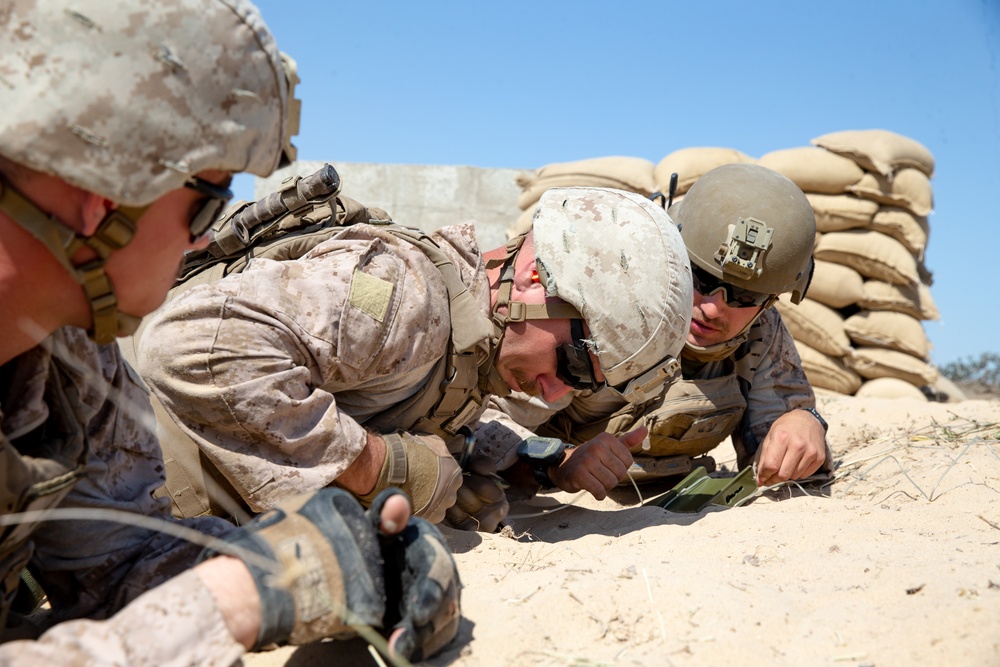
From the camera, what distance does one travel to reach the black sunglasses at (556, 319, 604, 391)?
3.18m

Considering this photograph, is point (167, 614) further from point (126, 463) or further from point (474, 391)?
point (474, 391)

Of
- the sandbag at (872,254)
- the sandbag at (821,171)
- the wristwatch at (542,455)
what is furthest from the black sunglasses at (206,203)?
the sandbag at (872,254)

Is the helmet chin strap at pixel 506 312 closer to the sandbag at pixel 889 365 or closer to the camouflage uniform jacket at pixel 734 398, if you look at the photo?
the camouflage uniform jacket at pixel 734 398

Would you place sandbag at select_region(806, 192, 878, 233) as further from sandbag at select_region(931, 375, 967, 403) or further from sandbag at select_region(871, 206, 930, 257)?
sandbag at select_region(931, 375, 967, 403)

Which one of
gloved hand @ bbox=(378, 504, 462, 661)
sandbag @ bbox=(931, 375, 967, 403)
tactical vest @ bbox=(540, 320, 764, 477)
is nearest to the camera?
gloved hand @ bbox=(378, 504, 462, 661)

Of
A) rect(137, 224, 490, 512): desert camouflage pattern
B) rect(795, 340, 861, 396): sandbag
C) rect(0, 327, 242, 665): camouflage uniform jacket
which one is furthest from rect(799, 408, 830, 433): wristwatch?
rect(795, 340, 861, 396): sandbag

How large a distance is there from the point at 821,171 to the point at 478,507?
5878mm

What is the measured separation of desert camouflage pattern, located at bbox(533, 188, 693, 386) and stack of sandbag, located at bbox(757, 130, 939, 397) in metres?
5.24

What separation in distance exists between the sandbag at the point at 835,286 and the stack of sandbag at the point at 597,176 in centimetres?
166

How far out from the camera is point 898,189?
27.0 feet

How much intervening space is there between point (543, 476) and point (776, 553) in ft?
4.69

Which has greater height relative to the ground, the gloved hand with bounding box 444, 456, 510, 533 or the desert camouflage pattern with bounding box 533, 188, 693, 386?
the desert camouflage pattern with bounding box 533, 188, 693, 386

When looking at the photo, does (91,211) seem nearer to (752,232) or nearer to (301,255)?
(301,255)

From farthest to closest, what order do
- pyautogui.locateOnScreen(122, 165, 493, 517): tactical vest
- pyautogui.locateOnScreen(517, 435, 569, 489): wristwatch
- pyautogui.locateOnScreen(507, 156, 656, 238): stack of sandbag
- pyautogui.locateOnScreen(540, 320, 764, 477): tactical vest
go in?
1. pyautogui.locateOnScreen(507, 156, 656, 238): stack of sandbag
2. pyautogui.locateOnScreen(540, 320, 764, 477): tactical vest
3. pyautogui.locateOnScreen(517, 435, 569, 489): wristwatch
4. pyautogui.locateOnScreen(122, 165, 493, 517): tactical vest
